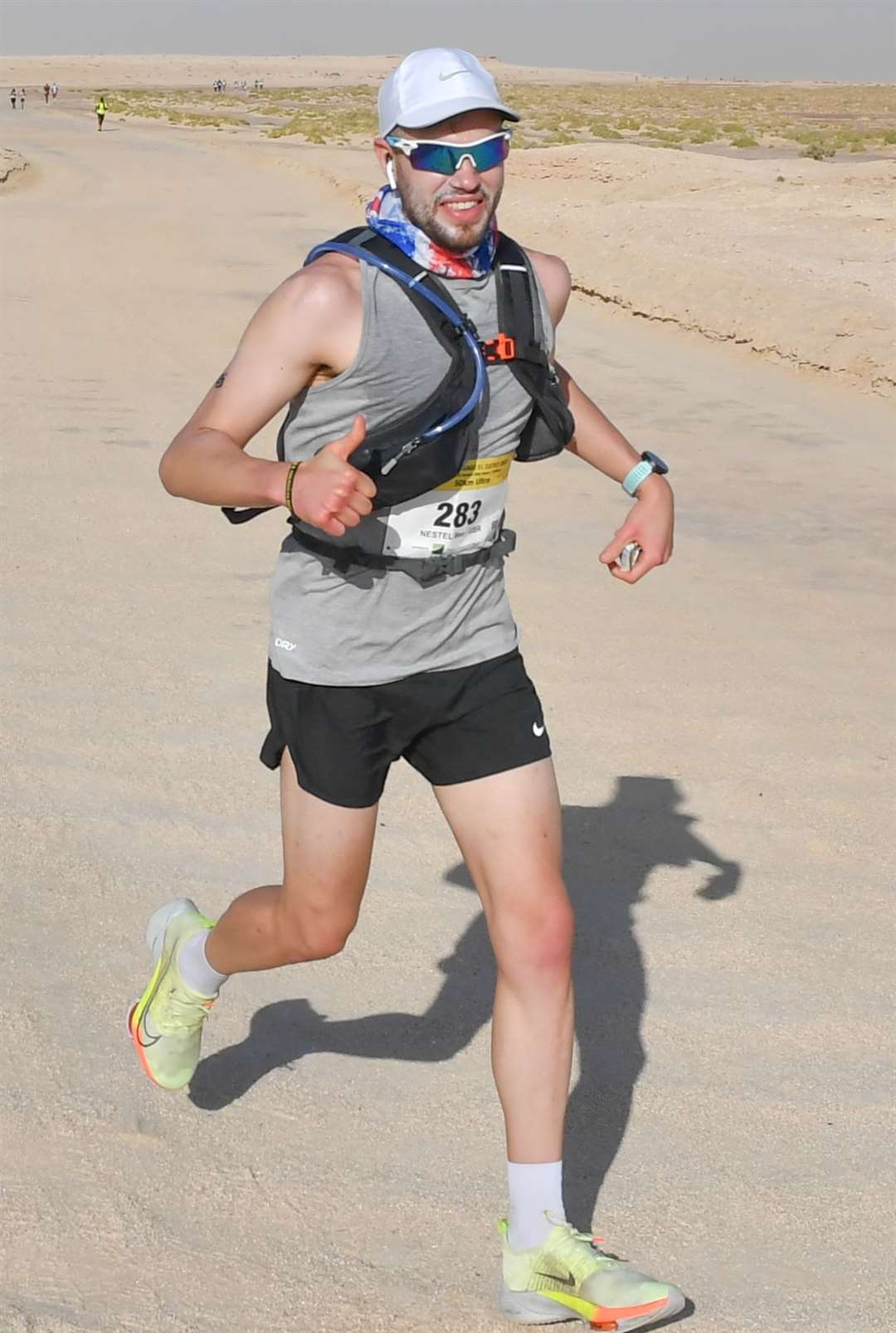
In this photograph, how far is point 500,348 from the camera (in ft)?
10.7

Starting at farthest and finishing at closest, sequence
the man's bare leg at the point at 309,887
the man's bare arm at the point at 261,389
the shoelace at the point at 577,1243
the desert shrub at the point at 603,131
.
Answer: the desert shrub at the point at 603,131, the man's bare leg at the point at 309,887, the shoelace at the point at 577,1243, the man's bare arm at the point at 261,389

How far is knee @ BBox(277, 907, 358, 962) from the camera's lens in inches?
138

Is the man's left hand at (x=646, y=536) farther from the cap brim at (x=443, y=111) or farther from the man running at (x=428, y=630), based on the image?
the cap brim at (x=443, y=111)

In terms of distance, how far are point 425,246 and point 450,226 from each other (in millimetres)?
61

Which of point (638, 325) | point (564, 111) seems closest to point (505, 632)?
point (638, 325)

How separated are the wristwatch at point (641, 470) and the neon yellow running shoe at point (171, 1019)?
134 cm

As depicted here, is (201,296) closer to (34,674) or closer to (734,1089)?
(34,674)

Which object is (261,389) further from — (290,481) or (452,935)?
(452,935)

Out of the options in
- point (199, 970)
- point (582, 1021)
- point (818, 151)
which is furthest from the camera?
point (818, 151)

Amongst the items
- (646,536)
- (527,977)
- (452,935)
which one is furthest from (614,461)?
(452,935)

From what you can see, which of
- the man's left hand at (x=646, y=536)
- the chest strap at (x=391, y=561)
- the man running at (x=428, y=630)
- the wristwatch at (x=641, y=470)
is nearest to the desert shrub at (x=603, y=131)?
the wristwatch at (x=641, y=470)

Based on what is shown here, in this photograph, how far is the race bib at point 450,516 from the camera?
329 cm

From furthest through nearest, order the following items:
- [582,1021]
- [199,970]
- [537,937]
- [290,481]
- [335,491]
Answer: [582,1021] < [199,970] < [537,937] < [290,481] < [335,491]

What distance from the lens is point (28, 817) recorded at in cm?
572
